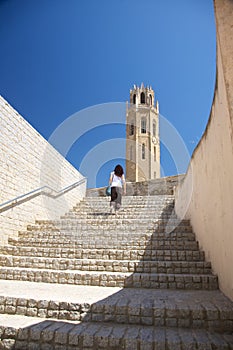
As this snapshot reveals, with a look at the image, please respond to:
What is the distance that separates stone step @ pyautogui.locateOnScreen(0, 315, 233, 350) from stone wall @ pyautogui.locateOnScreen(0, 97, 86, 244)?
10.4ft

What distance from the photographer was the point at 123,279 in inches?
141

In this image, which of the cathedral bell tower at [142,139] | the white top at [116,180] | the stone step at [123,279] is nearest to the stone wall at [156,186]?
the white top at [116,180]

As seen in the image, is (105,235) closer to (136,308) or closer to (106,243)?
(106,243)

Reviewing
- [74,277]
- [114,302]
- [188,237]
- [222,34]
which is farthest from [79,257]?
[222,34]

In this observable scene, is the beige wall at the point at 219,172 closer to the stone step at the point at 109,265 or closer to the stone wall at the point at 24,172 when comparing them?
the stone step at the point at 109,265

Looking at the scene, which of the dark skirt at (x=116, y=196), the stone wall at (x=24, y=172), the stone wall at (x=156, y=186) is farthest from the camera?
the stone wall at (x=156, y=186)

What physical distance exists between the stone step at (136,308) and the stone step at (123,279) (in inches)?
13.6

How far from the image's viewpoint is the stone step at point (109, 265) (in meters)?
3.79

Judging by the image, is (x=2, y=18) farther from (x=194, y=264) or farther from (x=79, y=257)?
(x=194, y=264)

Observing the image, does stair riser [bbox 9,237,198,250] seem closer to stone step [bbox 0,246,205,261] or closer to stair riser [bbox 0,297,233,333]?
stone step [bbox 0,246,205,261]

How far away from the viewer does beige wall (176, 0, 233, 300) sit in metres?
2.41

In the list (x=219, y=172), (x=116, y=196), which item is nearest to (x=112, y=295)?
(x=219, y=172)

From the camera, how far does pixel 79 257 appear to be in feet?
14.7

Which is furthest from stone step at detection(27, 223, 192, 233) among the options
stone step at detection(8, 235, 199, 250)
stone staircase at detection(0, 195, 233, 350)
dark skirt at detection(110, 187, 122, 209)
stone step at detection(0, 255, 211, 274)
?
stone step at detection(0, 255, 211, 274)
